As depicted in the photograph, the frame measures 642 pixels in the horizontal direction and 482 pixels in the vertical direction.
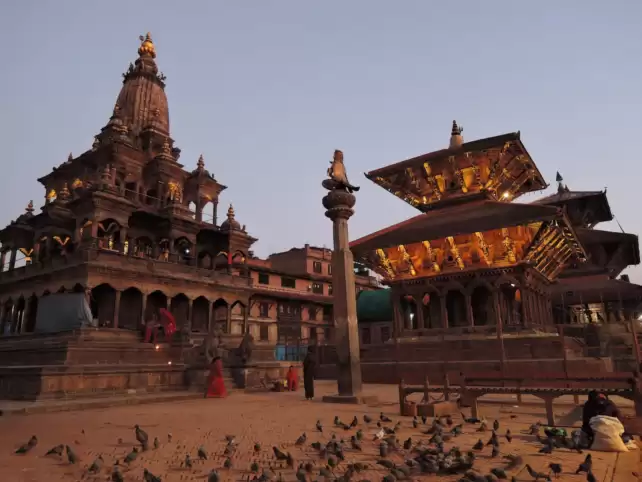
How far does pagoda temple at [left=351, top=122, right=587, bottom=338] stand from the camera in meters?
21.8

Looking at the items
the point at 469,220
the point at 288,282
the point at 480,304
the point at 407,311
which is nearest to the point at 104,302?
the point at 407,311

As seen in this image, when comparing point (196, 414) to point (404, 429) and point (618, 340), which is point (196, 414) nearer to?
point (404, 429)

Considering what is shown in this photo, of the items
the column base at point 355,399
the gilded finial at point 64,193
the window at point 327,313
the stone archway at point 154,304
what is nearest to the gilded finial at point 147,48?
the gilded finial at point 64,193

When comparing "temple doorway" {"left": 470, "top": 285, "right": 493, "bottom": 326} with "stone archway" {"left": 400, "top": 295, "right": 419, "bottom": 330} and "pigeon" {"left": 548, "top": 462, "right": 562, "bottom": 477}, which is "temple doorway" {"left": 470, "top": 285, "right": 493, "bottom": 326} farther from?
"pigeon" {"left": 548, "top": 462, "right": 562, "bottom": 477}

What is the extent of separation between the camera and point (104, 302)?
93.9 ft

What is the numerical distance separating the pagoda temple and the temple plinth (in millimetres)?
8574

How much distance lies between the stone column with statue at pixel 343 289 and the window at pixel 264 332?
32482 millimetres

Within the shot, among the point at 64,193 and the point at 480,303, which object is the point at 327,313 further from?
the point at 64,193

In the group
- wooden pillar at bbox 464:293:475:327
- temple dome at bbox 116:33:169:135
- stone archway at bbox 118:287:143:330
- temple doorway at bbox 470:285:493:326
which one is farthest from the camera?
temple dome at bbox 116:33:169:135

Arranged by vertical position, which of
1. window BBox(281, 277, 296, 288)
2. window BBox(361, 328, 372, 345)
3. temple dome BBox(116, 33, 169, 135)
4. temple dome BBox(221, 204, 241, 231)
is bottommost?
window BBox(361, 328, 372, 345)

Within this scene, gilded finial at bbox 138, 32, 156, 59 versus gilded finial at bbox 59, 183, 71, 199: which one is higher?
gilded finial at bbox 138, 32, 156, 59

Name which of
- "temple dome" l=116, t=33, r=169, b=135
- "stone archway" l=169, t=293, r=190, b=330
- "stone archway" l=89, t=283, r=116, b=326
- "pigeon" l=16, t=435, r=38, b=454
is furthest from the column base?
"temple dome" l=116, t=33, r=169, b=135

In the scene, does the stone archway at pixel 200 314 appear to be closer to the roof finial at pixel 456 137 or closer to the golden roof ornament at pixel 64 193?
the golden roof ornament at pixel 64 193

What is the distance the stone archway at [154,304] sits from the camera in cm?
3122
